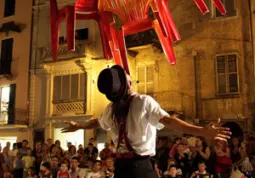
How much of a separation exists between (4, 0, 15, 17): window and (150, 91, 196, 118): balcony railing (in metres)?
9.72

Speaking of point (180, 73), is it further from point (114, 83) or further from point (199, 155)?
point (114, 83)

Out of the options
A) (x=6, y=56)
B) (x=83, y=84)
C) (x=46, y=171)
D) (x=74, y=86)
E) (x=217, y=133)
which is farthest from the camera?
(x=6, y=56)

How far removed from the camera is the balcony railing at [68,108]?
635 inches

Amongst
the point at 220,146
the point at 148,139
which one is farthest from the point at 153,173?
the point at 220,146

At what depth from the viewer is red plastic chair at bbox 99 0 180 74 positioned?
5.87 m

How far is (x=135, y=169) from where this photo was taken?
3.17 m

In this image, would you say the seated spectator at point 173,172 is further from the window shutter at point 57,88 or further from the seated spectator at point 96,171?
the window shutter at point 57,88

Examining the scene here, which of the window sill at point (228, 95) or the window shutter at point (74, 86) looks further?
the window shutter at point (74, 86)

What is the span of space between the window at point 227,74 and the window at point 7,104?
9.73m

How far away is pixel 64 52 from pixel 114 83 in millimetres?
14076

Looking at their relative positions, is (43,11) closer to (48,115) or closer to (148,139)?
(48,115)

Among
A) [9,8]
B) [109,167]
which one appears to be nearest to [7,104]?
[9,8]

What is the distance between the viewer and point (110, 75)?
320cm

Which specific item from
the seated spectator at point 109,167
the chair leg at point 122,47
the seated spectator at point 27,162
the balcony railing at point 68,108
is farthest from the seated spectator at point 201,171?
the balcony railing at point 68,108
